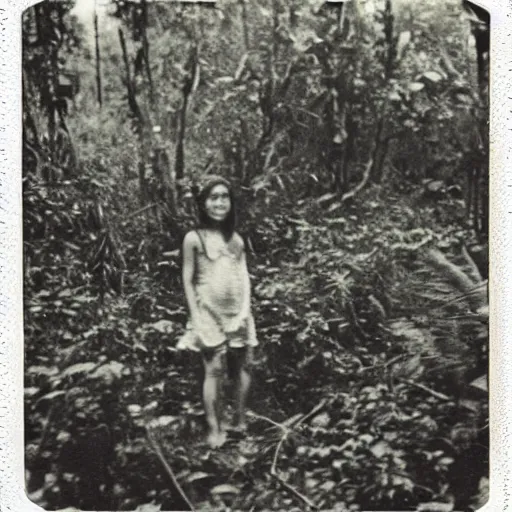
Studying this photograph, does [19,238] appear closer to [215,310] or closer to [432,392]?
[215,310]

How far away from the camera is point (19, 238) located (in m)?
2.23

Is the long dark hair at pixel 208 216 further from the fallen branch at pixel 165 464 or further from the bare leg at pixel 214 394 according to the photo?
the fallen branch at pixel 165 464

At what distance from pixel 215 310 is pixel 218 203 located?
0.27 meters

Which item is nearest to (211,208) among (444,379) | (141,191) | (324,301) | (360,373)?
(141,191)

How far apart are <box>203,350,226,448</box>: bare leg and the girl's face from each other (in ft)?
1.12

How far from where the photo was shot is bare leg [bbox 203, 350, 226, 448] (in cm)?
223

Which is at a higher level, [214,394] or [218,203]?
[218,203]

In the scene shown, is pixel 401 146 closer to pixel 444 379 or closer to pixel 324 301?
pixel 324 301

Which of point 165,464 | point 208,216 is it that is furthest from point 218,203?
point 165,464

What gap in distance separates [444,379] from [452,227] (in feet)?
1.26

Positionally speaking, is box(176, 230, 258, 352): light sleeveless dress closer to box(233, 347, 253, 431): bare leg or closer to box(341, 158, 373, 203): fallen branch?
box(233, 347, 253, 431): bare leg

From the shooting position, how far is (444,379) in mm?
2252

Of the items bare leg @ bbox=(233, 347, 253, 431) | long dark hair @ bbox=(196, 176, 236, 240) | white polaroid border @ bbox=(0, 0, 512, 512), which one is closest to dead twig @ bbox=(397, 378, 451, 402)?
white polaroid border @ bbox=(0, 0, 512, 512)

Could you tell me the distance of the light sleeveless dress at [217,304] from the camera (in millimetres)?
2238
